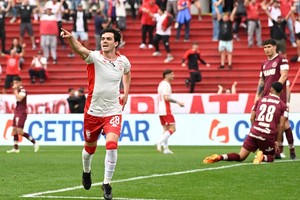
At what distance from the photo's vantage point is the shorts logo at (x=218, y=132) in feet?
97.4

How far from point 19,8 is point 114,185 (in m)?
24.3

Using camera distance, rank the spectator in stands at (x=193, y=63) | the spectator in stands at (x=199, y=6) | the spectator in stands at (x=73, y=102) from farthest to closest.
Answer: the spectator in stands at (x=199, y=6) < the spectator in stands at (x=193, y=63) < the spectator in stands at (x=73, y=102)

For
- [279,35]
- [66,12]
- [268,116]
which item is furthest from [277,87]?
[66,12]

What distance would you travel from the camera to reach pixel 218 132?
97.9 ft

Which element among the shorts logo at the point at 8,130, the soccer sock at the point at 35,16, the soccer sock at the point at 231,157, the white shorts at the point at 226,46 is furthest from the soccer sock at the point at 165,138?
the soccer sock at the point at 35,16

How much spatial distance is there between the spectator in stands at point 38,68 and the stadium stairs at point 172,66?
329mm

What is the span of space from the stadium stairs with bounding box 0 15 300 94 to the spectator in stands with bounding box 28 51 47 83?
0.33 m

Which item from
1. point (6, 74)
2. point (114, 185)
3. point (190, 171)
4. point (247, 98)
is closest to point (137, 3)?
point (6, 74)

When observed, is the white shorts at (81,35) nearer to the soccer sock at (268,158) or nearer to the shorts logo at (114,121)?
the soccer sock at (268,158)

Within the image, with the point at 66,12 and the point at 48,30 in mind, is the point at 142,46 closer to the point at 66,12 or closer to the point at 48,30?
the point at 66,12

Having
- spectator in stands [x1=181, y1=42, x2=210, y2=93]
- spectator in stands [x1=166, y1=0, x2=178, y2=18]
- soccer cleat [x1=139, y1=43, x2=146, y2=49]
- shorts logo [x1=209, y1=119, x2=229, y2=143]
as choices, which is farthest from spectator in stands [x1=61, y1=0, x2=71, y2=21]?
shorts logo [x1=209, y1=119, x2=229, y2=143]

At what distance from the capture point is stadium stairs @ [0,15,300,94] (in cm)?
3619

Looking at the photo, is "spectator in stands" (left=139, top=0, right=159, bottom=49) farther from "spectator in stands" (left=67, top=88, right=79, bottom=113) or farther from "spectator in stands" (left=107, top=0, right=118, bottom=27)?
"spectator in stands" (left=67, top=88, right=79, bottom=113)

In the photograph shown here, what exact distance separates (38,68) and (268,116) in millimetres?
19555
